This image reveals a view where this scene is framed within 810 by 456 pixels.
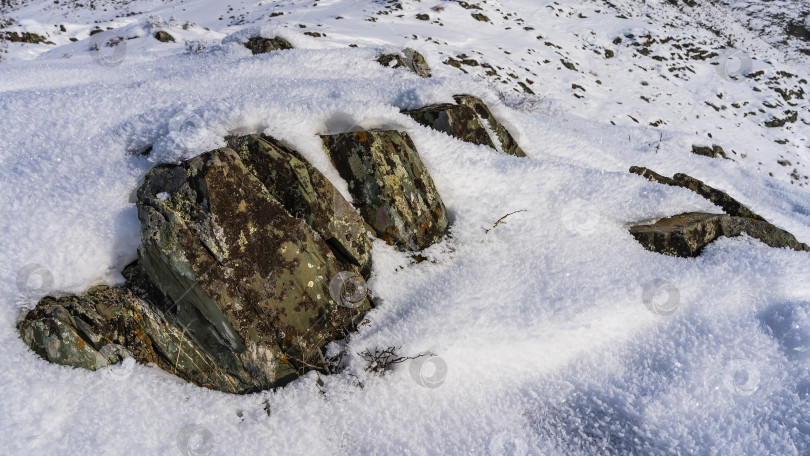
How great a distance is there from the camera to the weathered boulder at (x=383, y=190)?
353 cm

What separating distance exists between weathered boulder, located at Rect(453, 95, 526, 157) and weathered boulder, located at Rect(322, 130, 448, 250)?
75.7 inches

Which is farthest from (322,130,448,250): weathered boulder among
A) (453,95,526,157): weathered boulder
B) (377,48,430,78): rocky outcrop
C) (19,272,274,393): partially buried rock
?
(377,48,430,78): rocky outcrop

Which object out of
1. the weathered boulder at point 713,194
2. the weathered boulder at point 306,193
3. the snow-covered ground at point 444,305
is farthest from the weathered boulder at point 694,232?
the weathered boulder at point 306,193

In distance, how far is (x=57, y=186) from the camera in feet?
9.72

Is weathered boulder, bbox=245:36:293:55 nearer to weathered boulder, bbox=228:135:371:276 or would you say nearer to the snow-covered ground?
the snow-covered ground

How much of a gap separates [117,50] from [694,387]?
45.8 ft

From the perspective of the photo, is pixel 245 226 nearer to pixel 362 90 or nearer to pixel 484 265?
pixel 484 265

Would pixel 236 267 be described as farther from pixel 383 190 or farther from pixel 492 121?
pixel 492 121

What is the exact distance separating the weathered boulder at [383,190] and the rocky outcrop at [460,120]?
1.03m

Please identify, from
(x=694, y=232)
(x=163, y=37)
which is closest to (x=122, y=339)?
(x=694, y=232)

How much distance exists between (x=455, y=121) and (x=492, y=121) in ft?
3.20

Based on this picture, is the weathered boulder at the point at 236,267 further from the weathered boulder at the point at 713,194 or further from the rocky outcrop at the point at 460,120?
the weathered boulder at the point at 713,194

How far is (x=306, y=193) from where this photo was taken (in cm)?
317

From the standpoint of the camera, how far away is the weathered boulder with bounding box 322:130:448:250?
3533 millimetres
